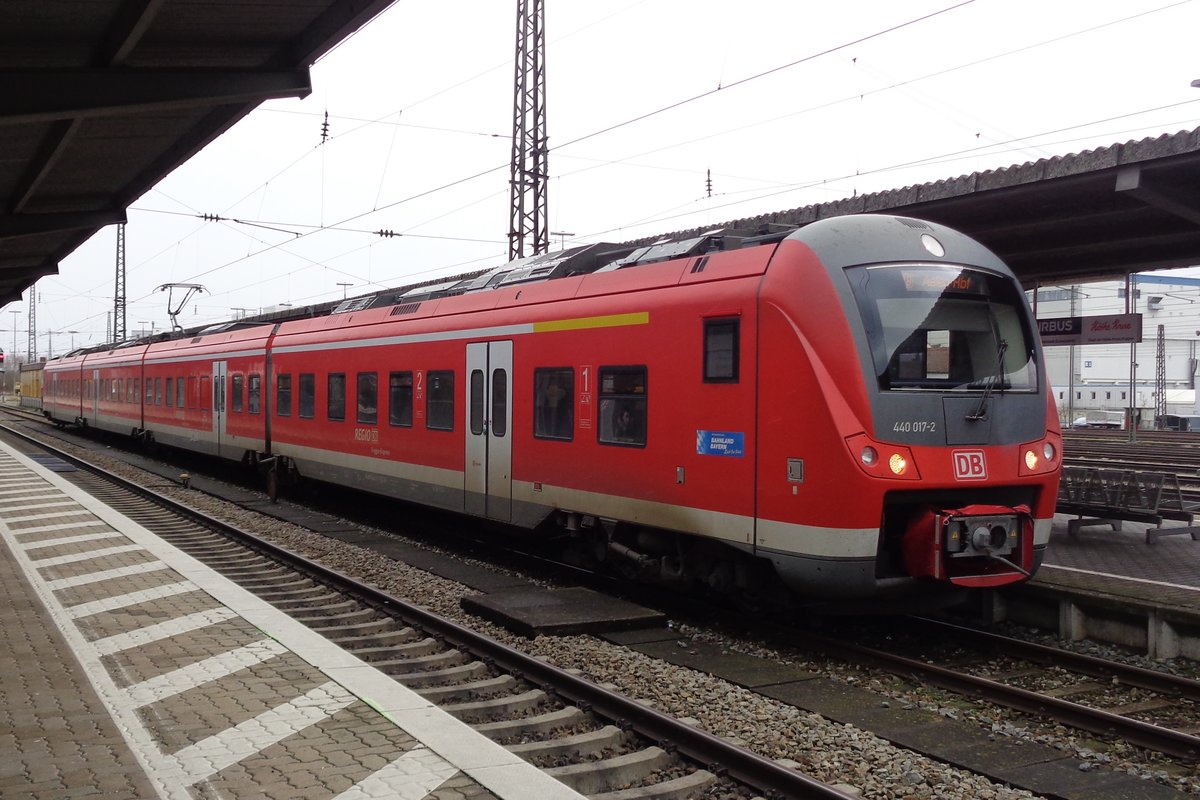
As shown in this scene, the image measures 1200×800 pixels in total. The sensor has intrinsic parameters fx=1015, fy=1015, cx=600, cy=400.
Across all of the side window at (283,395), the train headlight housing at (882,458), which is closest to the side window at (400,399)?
the side window at (283,395)

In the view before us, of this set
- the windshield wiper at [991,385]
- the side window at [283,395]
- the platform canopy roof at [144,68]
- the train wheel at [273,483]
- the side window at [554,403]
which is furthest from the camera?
the train wheel at [273,483]

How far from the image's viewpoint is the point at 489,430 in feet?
37.3

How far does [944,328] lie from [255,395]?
1439 cm

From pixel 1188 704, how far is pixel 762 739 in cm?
300

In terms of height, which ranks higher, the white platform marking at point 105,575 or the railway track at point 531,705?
the white platform marking at point 105,575

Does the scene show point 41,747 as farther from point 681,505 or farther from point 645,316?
point 645,316

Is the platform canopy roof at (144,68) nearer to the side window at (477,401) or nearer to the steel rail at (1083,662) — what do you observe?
the side window at (477,401)

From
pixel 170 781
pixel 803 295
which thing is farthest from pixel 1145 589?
pixel 170 781

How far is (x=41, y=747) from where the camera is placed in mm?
5199

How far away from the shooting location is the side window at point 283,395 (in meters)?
A: 17.4

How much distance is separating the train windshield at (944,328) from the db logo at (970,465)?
496mm

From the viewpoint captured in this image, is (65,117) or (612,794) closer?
(612,794)

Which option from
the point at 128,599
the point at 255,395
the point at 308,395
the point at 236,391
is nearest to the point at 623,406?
the point at 128,599

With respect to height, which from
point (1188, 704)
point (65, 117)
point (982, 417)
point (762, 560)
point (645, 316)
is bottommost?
point (1188, 704)
